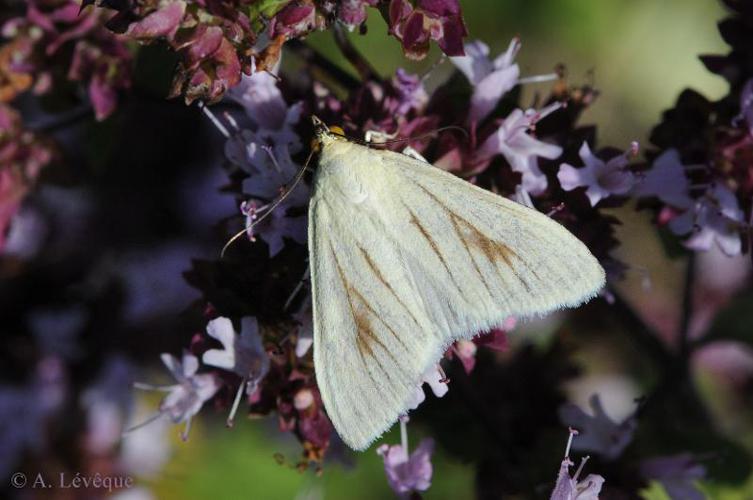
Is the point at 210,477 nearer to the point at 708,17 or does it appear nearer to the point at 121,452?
the point at 121,452

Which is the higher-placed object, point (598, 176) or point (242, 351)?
point (598, 176)

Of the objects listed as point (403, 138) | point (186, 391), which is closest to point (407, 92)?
point (403, 138)

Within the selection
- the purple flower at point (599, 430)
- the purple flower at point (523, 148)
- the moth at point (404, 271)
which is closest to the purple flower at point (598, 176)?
the purple flower at point (523, 148)

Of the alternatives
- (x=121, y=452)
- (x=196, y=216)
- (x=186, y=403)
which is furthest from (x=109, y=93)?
(x=121, y=452)

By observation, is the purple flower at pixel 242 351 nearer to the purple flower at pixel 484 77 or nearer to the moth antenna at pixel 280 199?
the moth antenna at pixel 280 199

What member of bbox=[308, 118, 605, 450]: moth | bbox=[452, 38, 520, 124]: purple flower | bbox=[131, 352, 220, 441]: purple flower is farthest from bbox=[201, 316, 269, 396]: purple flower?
bbox=[452, 38, 520, 124]: purple flower

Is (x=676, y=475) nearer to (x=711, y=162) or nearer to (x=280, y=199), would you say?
(x=711, y=162)

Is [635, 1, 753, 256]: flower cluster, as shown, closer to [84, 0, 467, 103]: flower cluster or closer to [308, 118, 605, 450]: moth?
[308, 118, 605, 450]: moth
